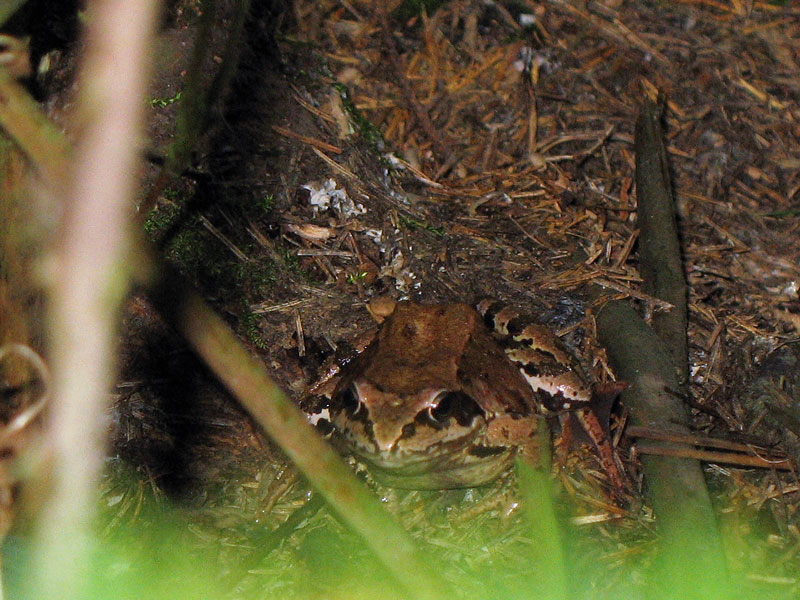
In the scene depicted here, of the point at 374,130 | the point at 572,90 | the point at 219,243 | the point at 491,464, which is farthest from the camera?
the point at 572,90

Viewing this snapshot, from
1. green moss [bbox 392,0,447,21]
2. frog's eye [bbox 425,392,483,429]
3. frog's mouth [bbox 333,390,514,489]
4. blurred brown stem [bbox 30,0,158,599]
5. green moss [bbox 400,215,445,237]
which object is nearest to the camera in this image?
blurred brown stem [bbox 30,0,158,599]

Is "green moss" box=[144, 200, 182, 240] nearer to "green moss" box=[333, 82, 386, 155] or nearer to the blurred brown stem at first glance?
"green moss" box=[333, 82, 386, 155]

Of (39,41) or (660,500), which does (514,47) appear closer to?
(39,41)

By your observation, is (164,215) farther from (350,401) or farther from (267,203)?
(350,401)

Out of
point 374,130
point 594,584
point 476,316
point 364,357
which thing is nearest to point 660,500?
point 594,584

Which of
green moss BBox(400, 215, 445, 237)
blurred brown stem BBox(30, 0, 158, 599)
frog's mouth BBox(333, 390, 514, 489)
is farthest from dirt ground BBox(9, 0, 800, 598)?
blurred brown stem BBox(30, 0, 158, 599)

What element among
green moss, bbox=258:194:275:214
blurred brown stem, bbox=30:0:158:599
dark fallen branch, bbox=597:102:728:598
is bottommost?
dark fallen branch, bbox=597:102:728:598

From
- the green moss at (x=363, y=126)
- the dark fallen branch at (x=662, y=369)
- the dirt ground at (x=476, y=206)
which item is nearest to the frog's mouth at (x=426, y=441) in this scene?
the dirt ground at (x=476, y=206)
